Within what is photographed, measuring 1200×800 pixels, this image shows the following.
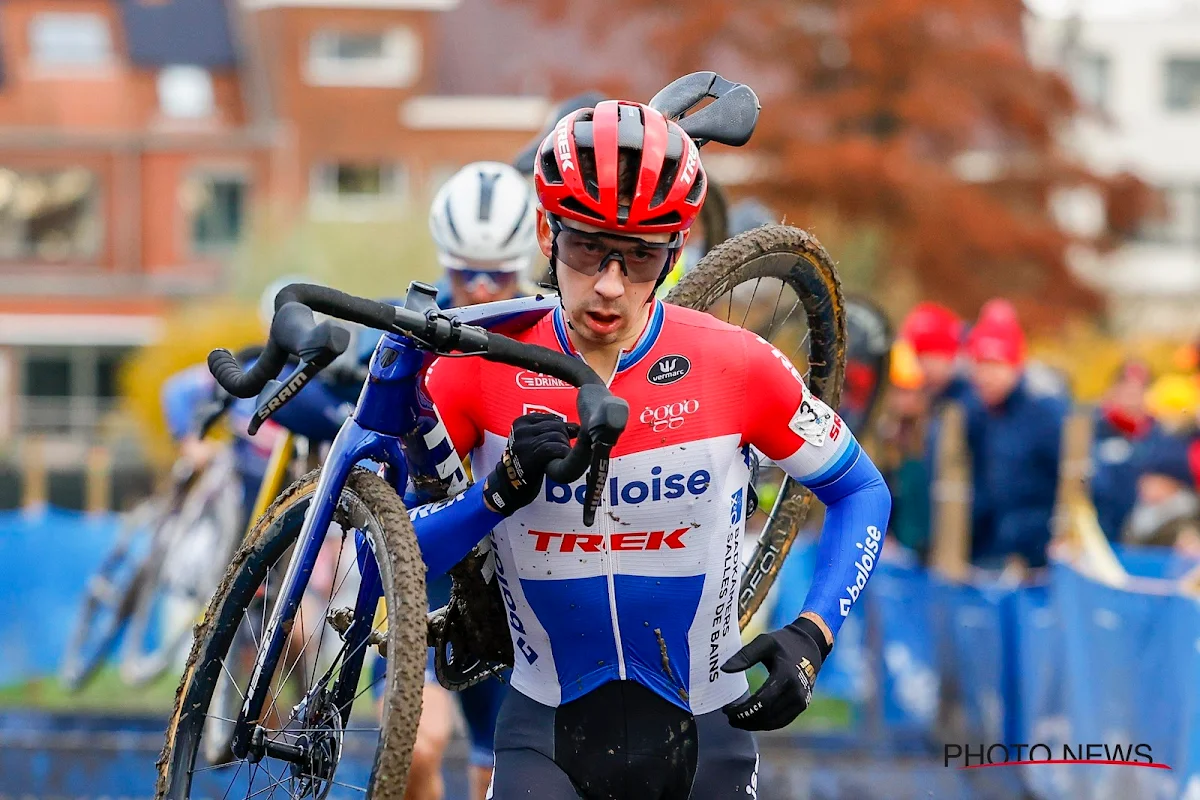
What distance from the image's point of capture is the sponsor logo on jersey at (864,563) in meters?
4.34

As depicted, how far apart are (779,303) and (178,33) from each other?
1784 inches

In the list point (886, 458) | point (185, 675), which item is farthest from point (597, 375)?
point (886, 458)

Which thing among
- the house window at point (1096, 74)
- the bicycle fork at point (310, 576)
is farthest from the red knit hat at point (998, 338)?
the house window at point (1096, 74)

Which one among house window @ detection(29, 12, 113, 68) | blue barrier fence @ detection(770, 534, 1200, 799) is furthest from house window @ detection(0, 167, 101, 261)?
blue barrier fence @ detection(770, 534, 1200, 799)

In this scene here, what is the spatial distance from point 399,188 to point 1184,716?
4012 centimetres

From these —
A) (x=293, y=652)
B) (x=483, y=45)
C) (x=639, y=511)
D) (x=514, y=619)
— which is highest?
(x=639, y=511)

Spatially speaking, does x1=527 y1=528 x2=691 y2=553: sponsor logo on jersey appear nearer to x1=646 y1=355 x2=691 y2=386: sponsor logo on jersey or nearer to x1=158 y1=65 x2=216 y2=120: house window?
x1=646 y1=355 x2=691 y2=386: sponsor logo on jersey

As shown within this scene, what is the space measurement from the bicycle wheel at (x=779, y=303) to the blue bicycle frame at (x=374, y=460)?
94 centimetres

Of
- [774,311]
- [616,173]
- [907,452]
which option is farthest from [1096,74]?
[616,173]

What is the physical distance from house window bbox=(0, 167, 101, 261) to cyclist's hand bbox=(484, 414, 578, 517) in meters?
44.5

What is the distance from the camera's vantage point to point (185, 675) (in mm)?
4418

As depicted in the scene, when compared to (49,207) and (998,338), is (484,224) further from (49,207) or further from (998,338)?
(49,207)

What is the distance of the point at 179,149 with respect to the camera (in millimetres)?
45750

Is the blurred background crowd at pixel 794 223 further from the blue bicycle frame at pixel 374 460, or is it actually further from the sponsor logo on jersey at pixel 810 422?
the blue bicycle frame at pixel 374 460
